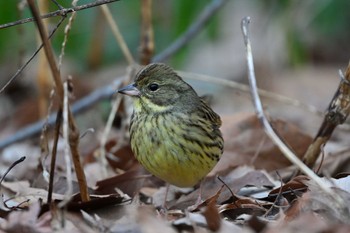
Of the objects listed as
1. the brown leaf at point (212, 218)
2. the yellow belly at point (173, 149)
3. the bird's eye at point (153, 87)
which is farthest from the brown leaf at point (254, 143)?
the brown leaf at point (212, 218)

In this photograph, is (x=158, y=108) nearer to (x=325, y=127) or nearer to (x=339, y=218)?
(x=325, y=127)

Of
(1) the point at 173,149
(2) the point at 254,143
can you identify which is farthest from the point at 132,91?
(2) the point at 254,143

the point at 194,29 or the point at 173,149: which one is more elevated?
the point at 194,29

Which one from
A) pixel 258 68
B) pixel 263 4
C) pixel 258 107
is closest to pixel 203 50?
pixel 258 68

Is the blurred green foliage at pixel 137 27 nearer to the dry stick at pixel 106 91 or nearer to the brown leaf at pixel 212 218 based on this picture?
the dry stick at pixel 106 91

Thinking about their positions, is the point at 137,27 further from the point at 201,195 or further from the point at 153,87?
the point at 201,195

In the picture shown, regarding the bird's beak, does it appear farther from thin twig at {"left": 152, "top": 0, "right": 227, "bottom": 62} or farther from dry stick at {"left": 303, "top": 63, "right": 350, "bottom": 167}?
thin twig at {"left": 152, "top": 0, "right": 227, "bottom": 62}
